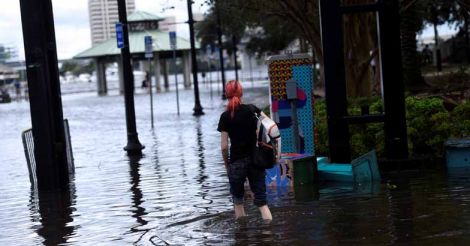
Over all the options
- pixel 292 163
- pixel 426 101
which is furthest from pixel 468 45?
pixel 292 163

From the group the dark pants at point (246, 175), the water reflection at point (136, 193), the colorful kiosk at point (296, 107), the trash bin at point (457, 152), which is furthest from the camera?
the trash bin at point (457, 152)

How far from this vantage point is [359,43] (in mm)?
19750

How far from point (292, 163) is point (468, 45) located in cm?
4198

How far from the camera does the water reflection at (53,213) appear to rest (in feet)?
28.6

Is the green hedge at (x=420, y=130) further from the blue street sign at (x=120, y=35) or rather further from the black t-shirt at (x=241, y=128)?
the blue street sign at (x=120, y=35)

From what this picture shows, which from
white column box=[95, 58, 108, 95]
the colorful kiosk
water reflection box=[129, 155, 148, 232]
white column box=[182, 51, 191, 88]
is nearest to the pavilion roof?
white column box=[182, 51, 191, 88]

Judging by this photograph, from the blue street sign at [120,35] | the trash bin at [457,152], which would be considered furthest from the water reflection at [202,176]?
the trash bin at [457,152]

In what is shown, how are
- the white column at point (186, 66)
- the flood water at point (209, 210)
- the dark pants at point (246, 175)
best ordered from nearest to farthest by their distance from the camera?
1. the flood water at point (209, 210)
2. the dark pants at point (246, 175)
3. the white column at point (186, 66)

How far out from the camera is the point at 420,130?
12672 mm

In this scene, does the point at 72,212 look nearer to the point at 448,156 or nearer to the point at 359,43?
the point at 448,156

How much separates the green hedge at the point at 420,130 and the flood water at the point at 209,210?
0.91 meters

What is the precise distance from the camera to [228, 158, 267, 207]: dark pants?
8.32 m

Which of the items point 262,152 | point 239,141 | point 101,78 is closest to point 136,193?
point 239,141

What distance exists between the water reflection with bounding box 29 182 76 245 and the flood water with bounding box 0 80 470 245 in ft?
0.05
